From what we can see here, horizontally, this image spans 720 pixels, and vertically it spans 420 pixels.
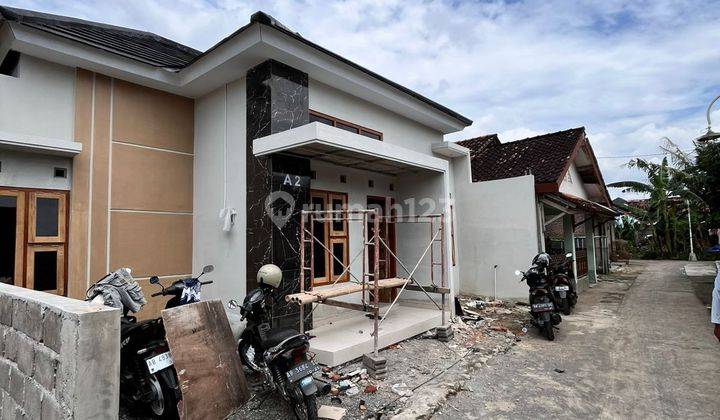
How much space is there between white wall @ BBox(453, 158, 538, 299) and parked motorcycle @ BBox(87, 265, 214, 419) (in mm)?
7740

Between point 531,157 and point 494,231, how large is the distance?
2837 mm

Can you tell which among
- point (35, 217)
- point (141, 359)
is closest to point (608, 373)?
point (141, 359)

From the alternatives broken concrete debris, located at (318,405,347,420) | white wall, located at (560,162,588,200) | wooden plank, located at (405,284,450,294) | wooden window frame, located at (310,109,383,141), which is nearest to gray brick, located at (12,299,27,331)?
broken concrete debris, located at (318,405,347,420)

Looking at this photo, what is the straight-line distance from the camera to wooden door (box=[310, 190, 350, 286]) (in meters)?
6.65

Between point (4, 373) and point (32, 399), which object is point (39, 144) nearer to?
point (4, 373)

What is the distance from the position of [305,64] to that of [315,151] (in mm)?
1447

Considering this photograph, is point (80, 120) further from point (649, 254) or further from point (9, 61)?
point (649, 254)

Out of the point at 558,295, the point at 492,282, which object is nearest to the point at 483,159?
the point at 492,282

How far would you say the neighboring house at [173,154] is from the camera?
5.37 meters

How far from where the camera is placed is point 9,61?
18.7 ft

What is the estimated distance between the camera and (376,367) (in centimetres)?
460

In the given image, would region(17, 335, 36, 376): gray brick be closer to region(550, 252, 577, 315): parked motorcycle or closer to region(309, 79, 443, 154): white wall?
region(309, 79, 443, 154): white wall

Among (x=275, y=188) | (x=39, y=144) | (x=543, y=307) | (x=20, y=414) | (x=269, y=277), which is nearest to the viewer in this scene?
(x=20, y=414)

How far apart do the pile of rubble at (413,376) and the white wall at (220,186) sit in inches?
91.7
